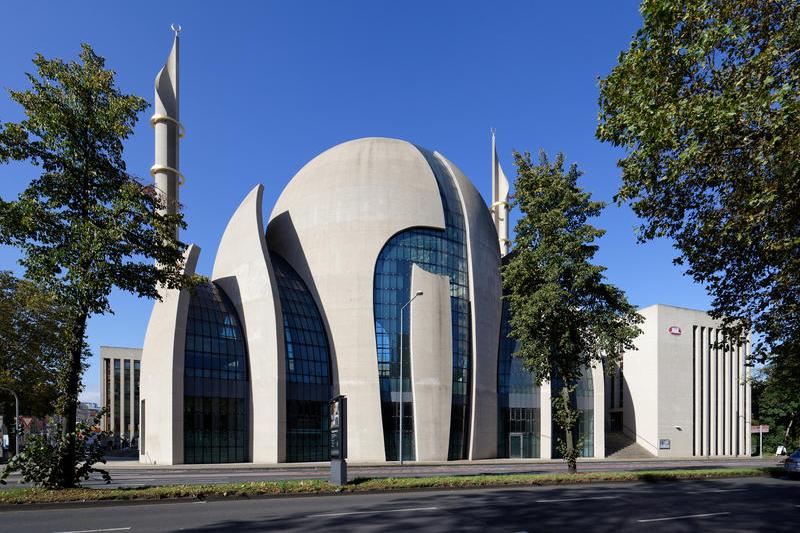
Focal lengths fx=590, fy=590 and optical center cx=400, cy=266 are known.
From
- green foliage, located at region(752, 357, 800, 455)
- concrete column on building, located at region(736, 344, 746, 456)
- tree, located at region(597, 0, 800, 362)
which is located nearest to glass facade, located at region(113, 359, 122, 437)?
concrete column on building, located at region(736, 344, 746, 456)

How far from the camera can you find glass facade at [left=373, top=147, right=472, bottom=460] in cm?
4147

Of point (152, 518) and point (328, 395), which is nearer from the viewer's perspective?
point (152, 518)

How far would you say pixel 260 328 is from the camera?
1545 inches

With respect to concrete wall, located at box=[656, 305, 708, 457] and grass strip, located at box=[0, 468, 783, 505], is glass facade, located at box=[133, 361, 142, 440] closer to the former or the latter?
concrete wall, located at box=[656, 305, 708, 457]

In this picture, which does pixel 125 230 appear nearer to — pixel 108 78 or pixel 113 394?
pixel 108 78

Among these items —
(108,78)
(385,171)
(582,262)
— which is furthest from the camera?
(385,171)

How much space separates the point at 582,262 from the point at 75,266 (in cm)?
1789

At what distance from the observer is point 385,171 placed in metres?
45.1

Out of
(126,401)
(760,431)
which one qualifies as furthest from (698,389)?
(126,401)

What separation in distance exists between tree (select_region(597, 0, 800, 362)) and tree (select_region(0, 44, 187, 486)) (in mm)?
13528

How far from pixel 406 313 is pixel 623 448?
87.9 feet

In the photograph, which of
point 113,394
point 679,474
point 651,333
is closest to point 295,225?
point 679,474

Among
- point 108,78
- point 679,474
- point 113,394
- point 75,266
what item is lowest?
point 113,394

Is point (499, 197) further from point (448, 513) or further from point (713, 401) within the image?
point (448, 513)
